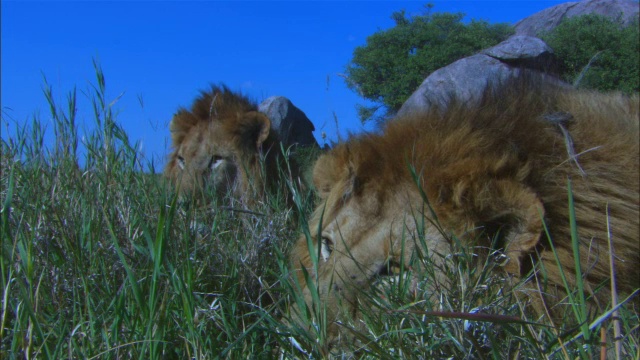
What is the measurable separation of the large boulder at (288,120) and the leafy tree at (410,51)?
3.19 m

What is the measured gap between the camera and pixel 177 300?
2252mm

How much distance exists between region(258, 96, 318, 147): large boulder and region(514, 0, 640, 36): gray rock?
303 cm

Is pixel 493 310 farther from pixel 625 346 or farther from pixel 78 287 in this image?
pixel 78 287

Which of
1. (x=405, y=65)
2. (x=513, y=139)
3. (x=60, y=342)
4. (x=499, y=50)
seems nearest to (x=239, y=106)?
(x=405, y=65)

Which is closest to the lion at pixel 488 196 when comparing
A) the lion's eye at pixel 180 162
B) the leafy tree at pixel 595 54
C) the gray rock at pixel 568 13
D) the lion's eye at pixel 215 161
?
the leafy tree at pixel 595 54

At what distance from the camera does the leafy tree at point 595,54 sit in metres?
3.94

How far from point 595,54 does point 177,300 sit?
8.43ft

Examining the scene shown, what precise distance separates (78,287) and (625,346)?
1.78 m

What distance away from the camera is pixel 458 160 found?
2.47m

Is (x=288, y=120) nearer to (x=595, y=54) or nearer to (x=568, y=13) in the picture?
(x=568, y=13)

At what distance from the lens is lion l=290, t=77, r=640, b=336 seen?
2.33 meters

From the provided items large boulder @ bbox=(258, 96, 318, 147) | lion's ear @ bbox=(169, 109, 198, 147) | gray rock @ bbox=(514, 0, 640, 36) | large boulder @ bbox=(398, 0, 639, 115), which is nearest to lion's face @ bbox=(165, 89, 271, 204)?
lion's ear @ bbox=(169, 109, 198, 147)

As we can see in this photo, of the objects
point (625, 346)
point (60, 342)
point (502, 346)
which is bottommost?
point (625, 346)

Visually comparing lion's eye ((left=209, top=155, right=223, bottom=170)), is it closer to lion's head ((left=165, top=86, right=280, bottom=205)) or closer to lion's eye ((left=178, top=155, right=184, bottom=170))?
lion's head ((left=165, top=86, right=280, bottom=205))
